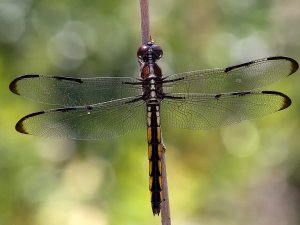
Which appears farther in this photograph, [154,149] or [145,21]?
[154,149]

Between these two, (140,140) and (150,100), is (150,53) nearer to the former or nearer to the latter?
(150,100)

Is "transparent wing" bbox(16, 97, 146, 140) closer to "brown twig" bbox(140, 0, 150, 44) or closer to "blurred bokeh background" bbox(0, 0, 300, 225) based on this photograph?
"brown twig" bbox(140, 0, 150, 44)

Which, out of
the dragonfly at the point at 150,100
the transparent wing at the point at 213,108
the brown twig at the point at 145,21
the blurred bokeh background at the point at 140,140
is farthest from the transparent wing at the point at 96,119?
the blurred bokeh background at the point at 140,140

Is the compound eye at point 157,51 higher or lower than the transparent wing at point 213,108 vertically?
higher

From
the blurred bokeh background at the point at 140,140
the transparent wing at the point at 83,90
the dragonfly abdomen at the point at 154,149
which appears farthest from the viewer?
the blurred bokeh background at the point at 140,140

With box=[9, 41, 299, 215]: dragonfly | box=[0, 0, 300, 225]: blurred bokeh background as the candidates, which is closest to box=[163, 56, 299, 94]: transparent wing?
box=[9, 41, 299, 215]: dragonfly

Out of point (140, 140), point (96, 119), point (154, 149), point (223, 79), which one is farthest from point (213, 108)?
point (140, 140)

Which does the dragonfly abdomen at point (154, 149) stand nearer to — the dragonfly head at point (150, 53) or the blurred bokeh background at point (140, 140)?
the dragonfly head at point (150, 53)
